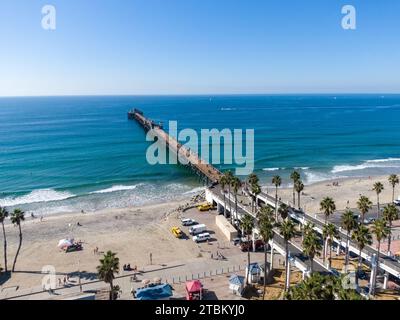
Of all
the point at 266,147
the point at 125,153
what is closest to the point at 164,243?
the point at 125,153

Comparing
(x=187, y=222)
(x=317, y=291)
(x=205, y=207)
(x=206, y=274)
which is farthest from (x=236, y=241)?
(x=317, y=291)

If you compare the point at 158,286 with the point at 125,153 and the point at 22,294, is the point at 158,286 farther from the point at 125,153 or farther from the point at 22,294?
the point at 125,153

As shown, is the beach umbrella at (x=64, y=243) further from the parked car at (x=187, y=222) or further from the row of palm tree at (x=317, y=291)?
the row of palm tree at (x=317, y=291)

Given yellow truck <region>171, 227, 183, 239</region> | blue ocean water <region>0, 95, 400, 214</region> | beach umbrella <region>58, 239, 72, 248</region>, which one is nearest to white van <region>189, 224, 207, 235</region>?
yellow truck <region>171, 227, 183, 239</region>

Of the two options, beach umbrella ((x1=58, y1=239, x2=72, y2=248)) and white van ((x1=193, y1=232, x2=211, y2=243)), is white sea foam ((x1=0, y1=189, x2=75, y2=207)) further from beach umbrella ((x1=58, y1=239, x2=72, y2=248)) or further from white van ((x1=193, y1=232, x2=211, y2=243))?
white van ((x1=193, y1=232, x2=211, y2=243))

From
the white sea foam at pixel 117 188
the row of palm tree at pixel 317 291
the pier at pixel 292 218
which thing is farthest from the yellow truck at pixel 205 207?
the row of palm tree at pixel 317 291

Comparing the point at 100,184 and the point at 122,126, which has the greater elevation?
the point at 122,126

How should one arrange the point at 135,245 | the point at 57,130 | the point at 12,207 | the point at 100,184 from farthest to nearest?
the point at 57,130 → the point at 100,184 → the point at 12,207 → the point at 135,245
